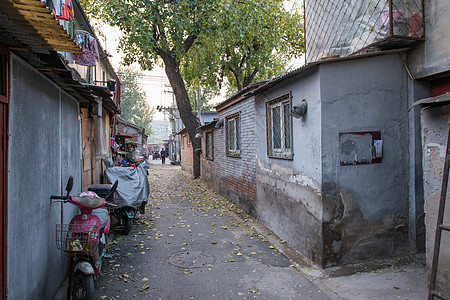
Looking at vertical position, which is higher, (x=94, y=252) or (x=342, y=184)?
(x=342, y=184)

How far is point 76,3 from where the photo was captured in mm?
7898

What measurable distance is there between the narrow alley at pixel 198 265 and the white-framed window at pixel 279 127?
6.44 ft

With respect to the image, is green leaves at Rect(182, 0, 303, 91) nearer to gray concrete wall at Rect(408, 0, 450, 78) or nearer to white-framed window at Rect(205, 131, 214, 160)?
white-framed window at Rect(205, 131, 214, 160)

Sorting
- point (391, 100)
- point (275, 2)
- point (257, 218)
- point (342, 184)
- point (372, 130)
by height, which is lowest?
point (257, 218)

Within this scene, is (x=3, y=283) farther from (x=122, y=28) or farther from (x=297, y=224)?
(x=122, y=28)

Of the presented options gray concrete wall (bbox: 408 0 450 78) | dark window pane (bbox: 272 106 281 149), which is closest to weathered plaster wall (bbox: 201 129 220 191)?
dark window pane (bbox: 272 106 281 149)

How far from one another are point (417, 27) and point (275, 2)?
44.7 feet

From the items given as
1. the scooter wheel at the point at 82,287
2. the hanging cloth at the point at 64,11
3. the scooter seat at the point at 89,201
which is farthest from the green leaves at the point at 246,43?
the scooter wheel at the point at 82,287

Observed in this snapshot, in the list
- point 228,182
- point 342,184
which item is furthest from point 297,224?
point 228,182

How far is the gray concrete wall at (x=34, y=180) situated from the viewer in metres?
2.92

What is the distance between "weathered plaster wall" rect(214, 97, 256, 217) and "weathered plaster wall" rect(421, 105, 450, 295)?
4637 millimetres

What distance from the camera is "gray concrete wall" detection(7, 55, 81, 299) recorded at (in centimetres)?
292

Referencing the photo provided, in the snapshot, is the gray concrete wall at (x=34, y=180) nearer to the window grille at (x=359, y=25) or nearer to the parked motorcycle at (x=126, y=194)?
the parked motorcycle at (x=126, y=194)

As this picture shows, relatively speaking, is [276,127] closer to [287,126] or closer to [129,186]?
[287,126]
